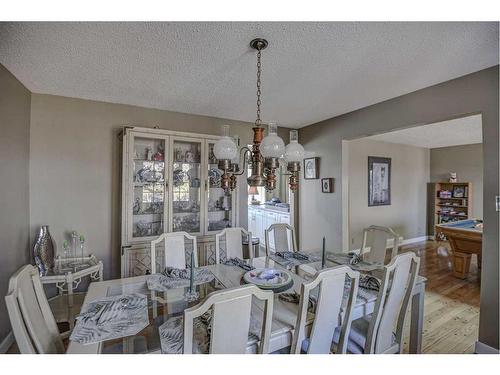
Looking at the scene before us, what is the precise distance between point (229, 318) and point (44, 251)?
7.55ft

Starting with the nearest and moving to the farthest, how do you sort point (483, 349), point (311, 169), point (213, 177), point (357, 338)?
point (357, 338) < point (483, 349) < point (213, 177) < point (311, 169)

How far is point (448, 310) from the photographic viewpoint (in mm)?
2629

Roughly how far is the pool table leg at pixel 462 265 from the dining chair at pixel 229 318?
12.8 ft

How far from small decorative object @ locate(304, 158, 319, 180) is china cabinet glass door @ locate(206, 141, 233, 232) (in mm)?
1375

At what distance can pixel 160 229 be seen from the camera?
2.82 metres

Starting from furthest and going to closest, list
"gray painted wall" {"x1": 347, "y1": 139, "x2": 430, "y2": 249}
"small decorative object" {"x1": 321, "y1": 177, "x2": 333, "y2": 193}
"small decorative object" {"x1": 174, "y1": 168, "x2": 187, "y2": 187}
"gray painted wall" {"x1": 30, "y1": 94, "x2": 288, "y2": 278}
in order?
"gray painted wall" {"x1": 347, "y1": 139, "x2": 430, "y2": 249} → "small decorative object" {"x1": 321, "y1": 177, "x2": 333, "y2": 193} → "small decorative object" {"x1": 174, "y1": 168, "x2": 187, "y2": 187} → "gray painted wall" {"x1": 30, "y1": 94, "x2": 288, "y2": 278}

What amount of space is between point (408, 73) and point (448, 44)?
424mm

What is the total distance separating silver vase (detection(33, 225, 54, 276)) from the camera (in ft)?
7.39

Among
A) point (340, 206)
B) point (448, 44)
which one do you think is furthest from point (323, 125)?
point (448, 44)

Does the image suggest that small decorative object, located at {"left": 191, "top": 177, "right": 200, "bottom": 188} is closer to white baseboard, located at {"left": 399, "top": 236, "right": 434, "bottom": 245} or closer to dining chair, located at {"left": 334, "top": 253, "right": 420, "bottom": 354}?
dining chair, located at {"left": 334, "top": 253, "right": 420, "bottom": 354}

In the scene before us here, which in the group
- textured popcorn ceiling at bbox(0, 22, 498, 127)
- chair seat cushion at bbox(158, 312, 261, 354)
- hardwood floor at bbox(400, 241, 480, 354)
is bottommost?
hardwood floor at bbox(400, 241, 480, 354)

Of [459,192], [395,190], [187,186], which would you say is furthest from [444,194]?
[187,186]

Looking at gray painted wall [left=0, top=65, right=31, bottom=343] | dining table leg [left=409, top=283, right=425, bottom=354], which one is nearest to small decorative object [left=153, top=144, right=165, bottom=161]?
gray painted wall [left=0, top=65, right=31, bottom=343]

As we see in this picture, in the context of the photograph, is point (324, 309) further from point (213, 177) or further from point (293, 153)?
point (213, 177)
